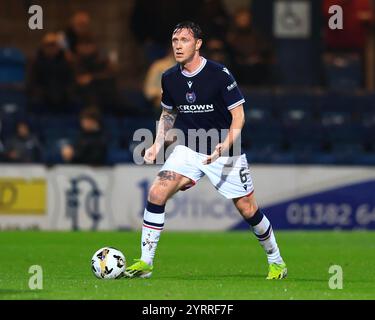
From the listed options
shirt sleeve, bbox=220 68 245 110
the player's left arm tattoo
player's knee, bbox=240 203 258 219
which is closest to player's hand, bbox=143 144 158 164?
the player's left arm tattoo

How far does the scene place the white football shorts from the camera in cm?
1070

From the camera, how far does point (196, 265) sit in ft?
41.9

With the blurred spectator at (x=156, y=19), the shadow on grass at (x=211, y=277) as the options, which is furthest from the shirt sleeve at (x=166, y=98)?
the blurred spectator at (x=156, y=19)

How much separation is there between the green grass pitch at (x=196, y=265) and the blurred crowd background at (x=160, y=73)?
6.75ft

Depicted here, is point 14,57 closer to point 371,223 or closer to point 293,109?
point 293,109

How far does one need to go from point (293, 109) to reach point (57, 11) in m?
4.99

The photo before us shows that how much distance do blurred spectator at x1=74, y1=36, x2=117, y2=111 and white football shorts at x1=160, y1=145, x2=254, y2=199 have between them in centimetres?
935

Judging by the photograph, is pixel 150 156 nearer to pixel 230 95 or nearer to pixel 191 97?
pixel 191 97

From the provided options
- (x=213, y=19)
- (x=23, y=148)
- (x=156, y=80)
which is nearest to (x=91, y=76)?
(x=156, y=80)

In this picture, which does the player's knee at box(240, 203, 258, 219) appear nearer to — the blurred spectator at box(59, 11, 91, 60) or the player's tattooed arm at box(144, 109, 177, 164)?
the player's tattooed arm at box(144, 109, 177, 164)

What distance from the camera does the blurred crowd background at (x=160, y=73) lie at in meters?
19.6

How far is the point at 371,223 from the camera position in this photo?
62.6 ft
